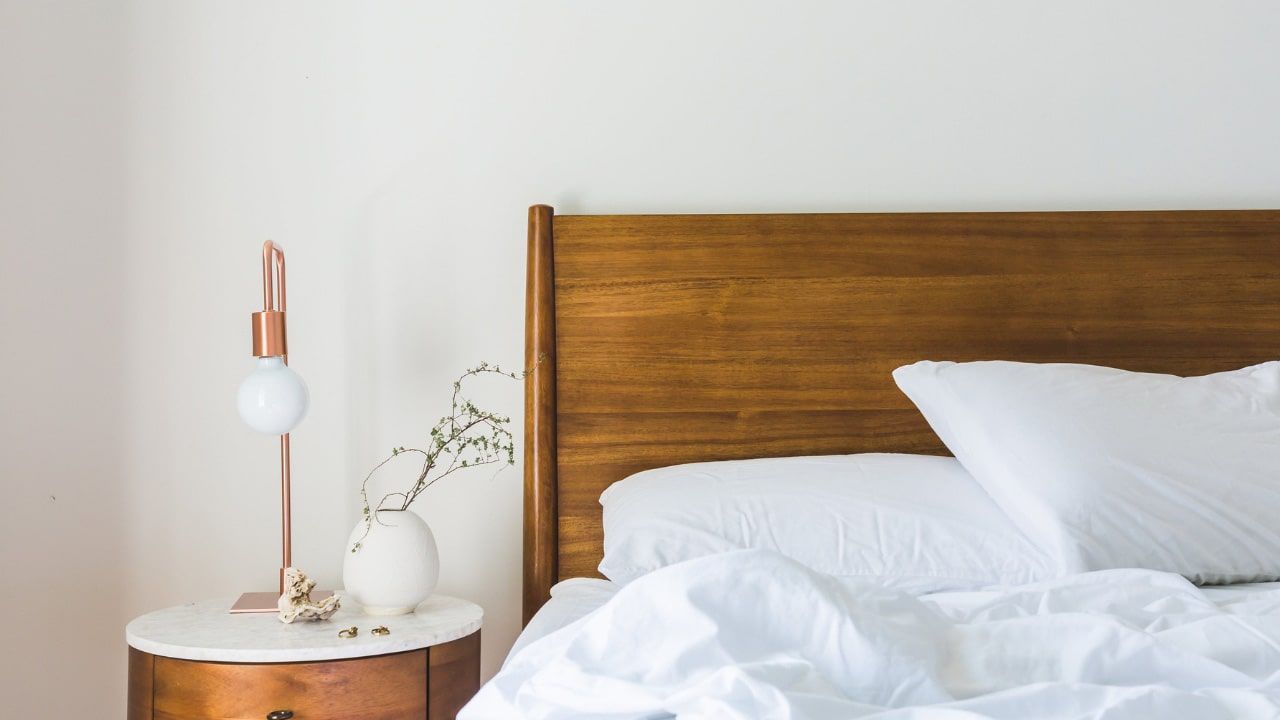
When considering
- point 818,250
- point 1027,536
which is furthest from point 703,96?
point 1027,536

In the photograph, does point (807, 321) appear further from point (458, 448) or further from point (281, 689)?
point (281, 689)

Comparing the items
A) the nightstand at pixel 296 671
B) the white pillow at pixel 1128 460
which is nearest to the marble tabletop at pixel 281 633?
the nightstand at pixel 296 671

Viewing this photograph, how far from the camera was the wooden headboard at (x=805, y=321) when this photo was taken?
Answer: 6.00 ft

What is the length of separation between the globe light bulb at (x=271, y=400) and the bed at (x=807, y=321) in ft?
1.34

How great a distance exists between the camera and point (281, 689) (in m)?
1.37

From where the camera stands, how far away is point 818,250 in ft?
6.15

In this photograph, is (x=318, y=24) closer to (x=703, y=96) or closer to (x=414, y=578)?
(x=703, y=96)

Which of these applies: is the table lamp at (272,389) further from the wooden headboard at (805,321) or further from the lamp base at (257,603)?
the wooden headboard at (805,321)

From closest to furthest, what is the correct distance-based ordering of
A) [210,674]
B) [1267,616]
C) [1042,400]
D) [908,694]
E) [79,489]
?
[908,694] → [1267,616] → [210,674] → [1042,400] → [79,489]

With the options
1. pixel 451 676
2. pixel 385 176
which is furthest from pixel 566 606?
pixel 385 176

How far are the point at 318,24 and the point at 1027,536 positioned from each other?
4.91 feet

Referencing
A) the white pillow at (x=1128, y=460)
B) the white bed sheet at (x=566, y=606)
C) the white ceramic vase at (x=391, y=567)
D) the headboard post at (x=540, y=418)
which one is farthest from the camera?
the headboard post at (x=540, y=418)

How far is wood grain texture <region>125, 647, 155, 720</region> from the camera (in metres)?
1.41

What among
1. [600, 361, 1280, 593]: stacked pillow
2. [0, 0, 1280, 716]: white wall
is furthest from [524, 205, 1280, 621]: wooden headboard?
[600, 361, 1280, 593]: stacked pillow
